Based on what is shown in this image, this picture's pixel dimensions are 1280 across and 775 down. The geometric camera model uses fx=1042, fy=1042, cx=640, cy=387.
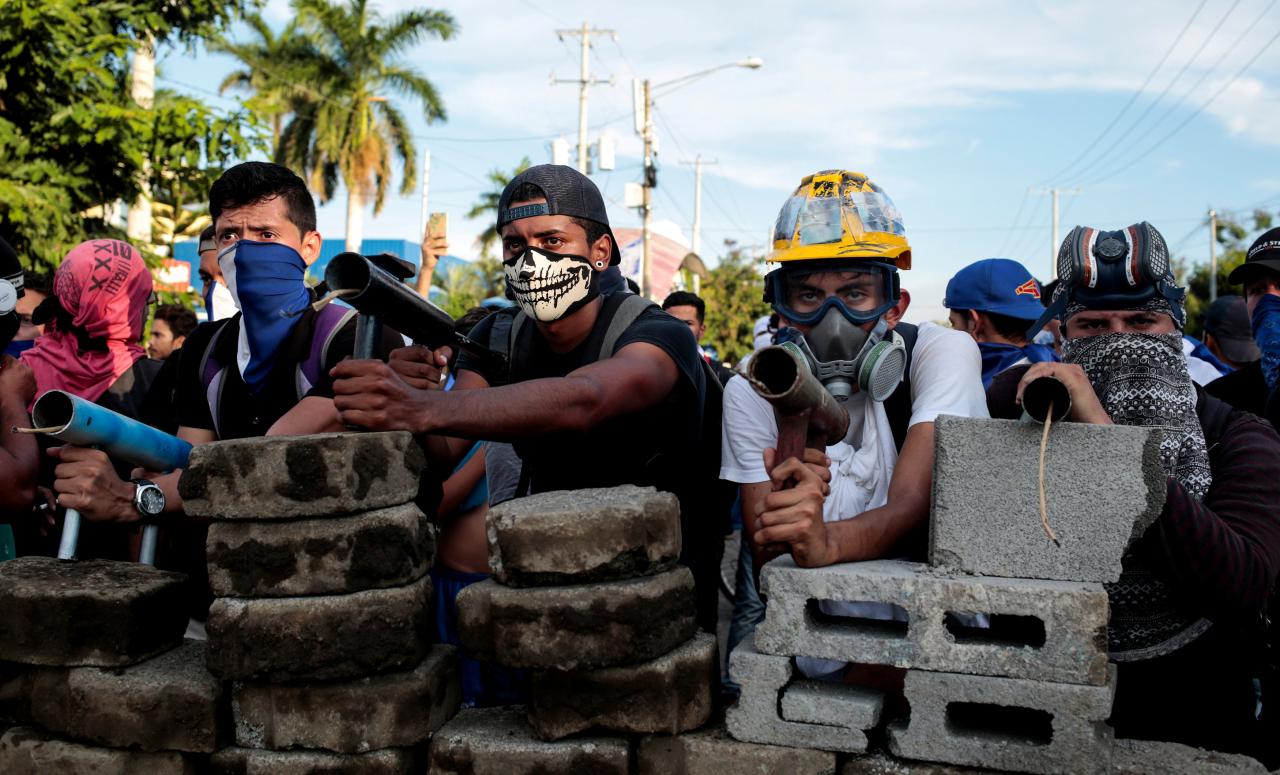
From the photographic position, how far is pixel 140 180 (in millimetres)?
12367

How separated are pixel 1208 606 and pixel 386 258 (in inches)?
93.8

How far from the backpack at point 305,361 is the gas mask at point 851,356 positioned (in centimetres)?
140

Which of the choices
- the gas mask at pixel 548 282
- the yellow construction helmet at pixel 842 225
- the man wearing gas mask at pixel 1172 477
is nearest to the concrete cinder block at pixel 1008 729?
the man wearing gas mask at pixel 1172 477

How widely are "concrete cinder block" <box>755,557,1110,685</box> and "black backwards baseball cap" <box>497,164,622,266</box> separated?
127 centimetres

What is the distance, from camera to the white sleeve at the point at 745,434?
9.48 ft

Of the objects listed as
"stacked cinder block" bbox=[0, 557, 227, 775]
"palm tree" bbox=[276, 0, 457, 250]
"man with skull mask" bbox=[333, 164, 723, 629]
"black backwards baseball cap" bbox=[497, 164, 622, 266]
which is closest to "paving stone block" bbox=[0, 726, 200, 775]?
"stacked cinder block" bbox=[0, 557, 227, 775]

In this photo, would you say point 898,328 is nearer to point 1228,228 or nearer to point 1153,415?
point 1153,415

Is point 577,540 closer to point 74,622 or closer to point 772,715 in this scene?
point 772,715

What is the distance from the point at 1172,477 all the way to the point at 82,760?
2960 mm

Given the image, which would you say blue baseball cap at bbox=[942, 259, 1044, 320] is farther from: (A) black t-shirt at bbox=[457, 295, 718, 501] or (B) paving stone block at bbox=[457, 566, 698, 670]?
(B) paving stone block at bbox=[457, 566, 698, 670]

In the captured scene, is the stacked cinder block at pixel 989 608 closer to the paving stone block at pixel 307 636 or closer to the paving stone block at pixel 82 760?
the paving stone block at pixel 307 636

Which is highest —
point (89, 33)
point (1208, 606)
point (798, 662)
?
point (89, 33)

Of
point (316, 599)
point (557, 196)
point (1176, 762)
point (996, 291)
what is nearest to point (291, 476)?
point (316, 599)

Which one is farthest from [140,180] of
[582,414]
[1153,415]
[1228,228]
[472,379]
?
[1228,228]
